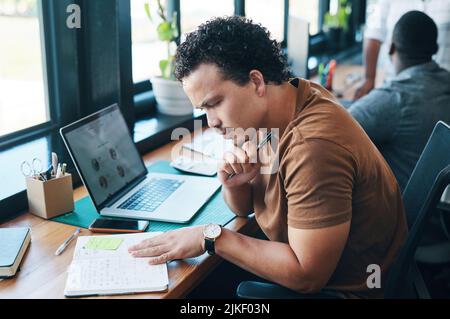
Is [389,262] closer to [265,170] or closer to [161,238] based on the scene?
Result: [265,170]

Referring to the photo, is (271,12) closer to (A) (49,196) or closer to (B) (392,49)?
(B) (392,49)

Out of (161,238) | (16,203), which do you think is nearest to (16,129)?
(16,203)

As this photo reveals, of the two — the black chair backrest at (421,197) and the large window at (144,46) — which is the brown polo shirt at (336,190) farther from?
the large window at (144,46)

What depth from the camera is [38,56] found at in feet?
5.81

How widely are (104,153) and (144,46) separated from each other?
39.4 inches

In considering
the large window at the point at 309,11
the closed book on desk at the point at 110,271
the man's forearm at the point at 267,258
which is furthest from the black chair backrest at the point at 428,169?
the large window at the point at 309,11

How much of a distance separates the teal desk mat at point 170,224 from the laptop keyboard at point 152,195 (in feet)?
0.26

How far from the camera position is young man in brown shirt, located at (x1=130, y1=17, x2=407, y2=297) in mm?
1052

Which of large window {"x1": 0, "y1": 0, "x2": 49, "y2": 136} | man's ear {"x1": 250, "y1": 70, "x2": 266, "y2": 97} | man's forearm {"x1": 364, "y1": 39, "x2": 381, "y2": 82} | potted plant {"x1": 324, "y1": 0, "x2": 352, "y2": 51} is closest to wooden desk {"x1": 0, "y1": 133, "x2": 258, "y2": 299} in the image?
man's ear {"x1": 250, "y1": 70, "x2": 266, "y2": 97}

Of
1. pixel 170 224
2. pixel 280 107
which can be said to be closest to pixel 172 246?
pixel 170 224

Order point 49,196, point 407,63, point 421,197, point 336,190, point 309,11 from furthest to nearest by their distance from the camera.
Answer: point 309,11, point 407,63, point 49,196, point 421,197, point 336,190

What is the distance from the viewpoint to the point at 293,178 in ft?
3.54

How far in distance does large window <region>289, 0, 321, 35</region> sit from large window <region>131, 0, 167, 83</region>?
Result: 1689 mm

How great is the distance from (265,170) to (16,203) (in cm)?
69
